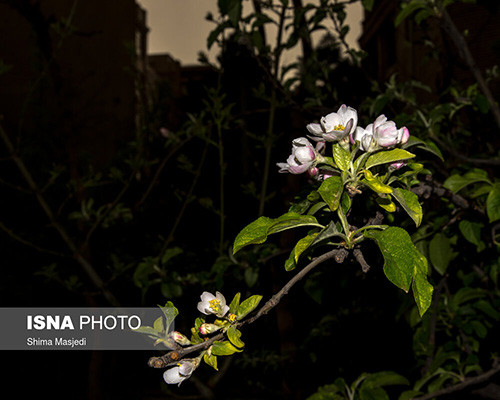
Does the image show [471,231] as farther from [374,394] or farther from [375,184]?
[375,184]

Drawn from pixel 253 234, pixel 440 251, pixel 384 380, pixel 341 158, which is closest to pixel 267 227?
pixel 253 234

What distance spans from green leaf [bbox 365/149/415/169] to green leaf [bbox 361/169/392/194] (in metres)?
0.02

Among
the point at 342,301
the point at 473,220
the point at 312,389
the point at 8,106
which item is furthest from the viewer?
the point at 8,106

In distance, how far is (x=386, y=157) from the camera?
618 mm

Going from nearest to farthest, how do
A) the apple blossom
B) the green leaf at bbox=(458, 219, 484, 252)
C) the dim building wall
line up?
the apple blossom, the green leaf at bbox=(458, 219, 484, 252), the dim building wall

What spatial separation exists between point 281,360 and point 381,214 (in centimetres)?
187

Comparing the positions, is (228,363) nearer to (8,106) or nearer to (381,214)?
(381,214)

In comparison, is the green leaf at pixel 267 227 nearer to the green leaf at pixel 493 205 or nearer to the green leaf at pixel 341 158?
the green leaf at pixel 341 158

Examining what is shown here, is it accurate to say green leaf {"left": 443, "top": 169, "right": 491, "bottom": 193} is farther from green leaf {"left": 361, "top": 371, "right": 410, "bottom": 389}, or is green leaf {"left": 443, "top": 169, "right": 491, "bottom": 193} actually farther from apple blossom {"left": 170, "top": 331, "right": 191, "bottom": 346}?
apple blossom {"left": 170, "top": 331, "right": 191, "bottom": 346}

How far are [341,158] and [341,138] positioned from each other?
0.03 metres

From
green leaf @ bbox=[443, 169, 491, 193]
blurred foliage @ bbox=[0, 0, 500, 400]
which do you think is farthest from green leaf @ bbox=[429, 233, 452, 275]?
green leaf @ bbox=[443, 169, 491, 193]

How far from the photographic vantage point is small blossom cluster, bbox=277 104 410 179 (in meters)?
0.61

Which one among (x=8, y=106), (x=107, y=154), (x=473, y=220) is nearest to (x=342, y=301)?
(x=473, y=220)

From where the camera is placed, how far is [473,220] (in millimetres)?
1224
